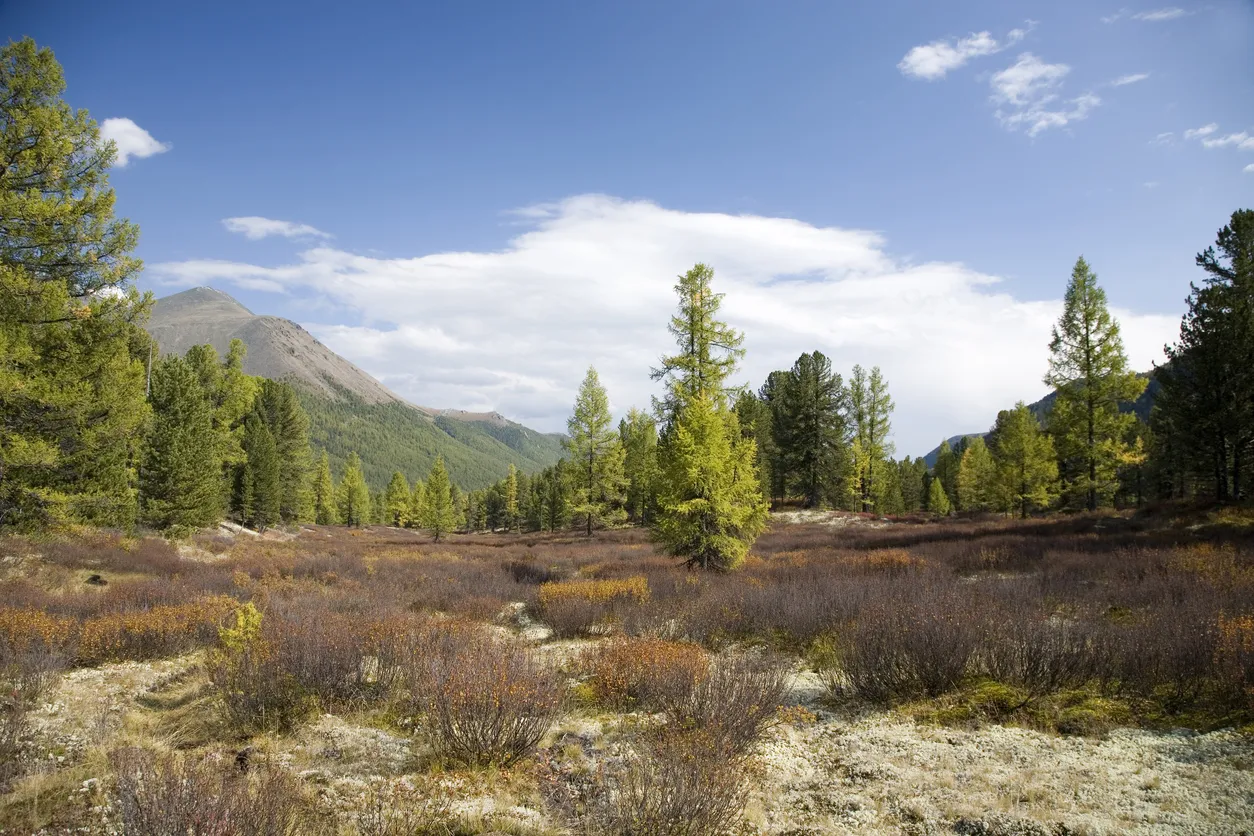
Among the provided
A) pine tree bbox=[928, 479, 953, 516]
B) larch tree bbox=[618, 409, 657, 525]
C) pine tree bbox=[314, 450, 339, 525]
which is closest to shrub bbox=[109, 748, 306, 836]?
larch tree bbox=[618, 409, 657, 525]

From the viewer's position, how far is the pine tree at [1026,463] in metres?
33.7

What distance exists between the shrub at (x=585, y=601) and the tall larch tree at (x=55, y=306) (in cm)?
999

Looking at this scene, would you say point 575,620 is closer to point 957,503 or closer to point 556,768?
point 556,768

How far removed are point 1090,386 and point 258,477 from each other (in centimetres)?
4343

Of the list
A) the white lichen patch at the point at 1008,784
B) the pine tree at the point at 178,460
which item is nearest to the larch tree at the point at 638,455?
the pine tree at the point at 178,460

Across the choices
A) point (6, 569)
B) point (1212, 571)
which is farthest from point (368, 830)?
point (6, 569)

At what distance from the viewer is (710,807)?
3299 millimetres

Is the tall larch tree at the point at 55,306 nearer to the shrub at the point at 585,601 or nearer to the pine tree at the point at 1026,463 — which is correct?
the shrub at the point at 585,601

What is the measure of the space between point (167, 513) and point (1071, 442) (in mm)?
37427

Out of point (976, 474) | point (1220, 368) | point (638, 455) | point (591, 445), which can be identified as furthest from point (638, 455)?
point (1220, 368)

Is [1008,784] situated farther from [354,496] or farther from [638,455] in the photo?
[354,496]

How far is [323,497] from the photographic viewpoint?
69.1 meters

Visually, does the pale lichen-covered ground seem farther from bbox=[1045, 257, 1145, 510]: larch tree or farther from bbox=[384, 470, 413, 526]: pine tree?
bbox=[384, 470, 413, 526]: pine tree

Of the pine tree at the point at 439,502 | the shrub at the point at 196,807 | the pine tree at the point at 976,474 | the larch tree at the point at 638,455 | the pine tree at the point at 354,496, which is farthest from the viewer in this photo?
the pine tree at the point at 354,496
